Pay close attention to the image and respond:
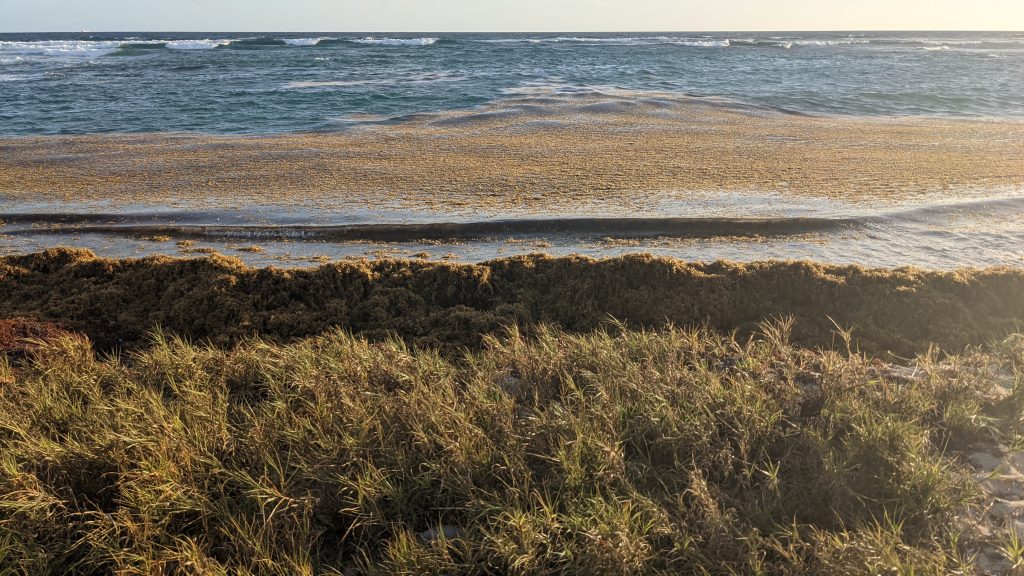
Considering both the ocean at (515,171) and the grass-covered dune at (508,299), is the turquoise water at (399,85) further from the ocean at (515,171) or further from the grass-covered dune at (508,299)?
the grass-covered dune at (508,299)

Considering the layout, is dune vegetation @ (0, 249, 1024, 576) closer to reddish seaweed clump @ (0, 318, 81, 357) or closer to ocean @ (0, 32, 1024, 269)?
reddish seaweed clump @ (0, 318, 81, 357)

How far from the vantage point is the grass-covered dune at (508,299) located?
417cm

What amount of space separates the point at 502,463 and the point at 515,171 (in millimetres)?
6293

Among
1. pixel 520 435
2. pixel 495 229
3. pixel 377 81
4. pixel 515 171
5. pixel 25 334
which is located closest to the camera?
pixel 520 435

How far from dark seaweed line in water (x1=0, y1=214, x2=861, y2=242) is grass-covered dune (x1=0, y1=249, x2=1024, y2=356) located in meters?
1.36

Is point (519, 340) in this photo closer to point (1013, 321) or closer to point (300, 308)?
point (300, 308)

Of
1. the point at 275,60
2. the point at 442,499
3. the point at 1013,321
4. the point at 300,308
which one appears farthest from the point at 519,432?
the point at 275,60

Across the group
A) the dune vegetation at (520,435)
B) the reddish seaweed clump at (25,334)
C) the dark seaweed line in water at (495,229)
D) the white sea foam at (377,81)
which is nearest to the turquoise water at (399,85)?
the white sea foam at (377,81)

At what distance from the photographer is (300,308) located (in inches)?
175

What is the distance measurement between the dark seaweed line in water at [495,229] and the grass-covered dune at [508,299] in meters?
1.36

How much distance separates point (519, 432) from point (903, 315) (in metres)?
2.92

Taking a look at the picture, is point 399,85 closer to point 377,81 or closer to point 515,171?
point 377,81

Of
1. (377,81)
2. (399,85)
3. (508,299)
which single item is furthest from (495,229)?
(377,81)

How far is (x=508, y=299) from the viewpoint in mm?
4512
